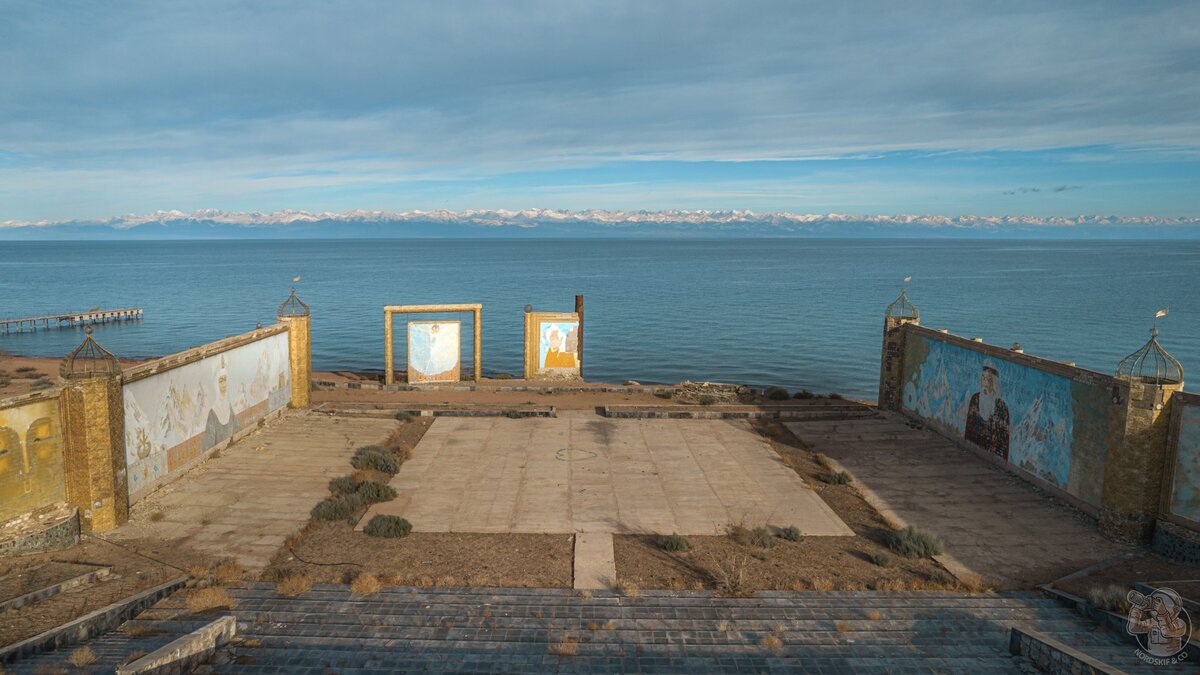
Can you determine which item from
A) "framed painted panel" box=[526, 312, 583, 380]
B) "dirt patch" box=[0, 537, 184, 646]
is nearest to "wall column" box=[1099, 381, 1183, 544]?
"dirt patch" box=[0, 537, 184, 646]

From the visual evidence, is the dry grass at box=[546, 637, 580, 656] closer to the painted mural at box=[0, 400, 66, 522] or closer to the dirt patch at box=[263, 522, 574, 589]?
the dirt patch at box=[263, 522, 574, 589]

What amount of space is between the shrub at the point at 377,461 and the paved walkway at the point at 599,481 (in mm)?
321

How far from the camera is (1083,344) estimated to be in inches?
2255

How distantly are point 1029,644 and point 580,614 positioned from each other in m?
6.01

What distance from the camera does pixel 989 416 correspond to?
63.1 feet

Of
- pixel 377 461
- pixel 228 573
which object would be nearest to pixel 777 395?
pixel 377 461

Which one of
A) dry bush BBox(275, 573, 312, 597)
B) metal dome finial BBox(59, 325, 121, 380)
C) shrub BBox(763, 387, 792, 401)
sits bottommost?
shrub BBox(763, 387, 792, 401)

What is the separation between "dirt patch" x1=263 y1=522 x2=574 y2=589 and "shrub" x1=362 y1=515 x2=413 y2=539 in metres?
0.12

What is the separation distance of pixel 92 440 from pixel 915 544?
15.6 m

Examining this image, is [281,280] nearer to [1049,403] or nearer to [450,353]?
[450,353]

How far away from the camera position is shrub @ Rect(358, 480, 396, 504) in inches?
641

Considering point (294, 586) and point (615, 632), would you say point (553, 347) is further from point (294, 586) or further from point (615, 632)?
point (615, 632)

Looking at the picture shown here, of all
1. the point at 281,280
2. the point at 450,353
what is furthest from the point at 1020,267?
the point at 450,353

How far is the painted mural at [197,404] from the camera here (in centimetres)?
1569
